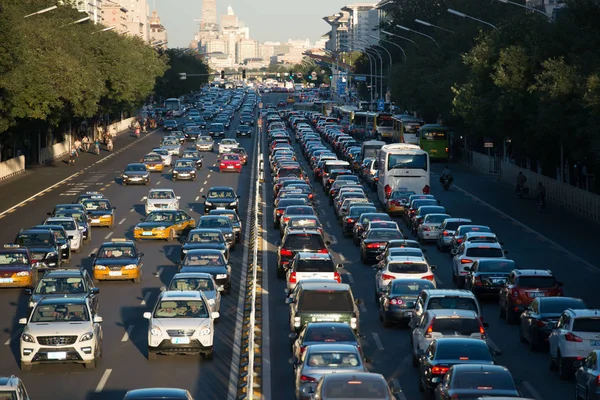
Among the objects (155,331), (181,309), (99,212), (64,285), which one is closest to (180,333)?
(155,331)

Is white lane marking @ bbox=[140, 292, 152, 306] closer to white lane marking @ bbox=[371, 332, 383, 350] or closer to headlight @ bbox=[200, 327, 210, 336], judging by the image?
white lane marking @ bbox=[371, 332, 383, 350]

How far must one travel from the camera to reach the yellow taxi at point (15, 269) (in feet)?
113

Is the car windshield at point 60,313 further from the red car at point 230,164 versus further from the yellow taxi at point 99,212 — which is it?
the red car at point 230,164

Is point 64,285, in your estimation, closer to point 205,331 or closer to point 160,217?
point 205,331

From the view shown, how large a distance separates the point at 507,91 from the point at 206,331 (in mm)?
37314

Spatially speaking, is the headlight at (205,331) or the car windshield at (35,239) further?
the car windshield at (35,239)

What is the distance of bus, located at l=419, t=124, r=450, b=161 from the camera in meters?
85.0

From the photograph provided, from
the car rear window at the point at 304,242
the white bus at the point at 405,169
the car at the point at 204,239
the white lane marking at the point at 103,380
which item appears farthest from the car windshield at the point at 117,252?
the white bus at the point at 405,169

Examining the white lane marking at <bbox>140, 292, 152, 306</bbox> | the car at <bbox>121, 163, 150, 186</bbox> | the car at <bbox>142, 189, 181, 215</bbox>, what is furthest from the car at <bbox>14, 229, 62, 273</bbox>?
the car at <bbox>121, 163, 150, 186</bbox>

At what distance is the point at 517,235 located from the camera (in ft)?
161

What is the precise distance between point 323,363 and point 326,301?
615 centimetres

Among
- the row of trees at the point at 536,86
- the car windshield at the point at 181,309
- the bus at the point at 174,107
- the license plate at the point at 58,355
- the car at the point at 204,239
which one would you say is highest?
the row of trees at the point at 536,86

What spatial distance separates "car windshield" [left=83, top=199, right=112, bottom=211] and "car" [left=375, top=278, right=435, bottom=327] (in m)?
22.8

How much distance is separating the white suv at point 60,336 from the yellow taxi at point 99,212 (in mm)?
24423
